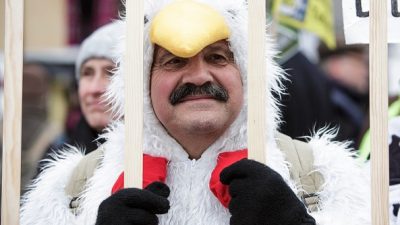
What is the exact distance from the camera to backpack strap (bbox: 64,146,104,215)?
199 centimetres

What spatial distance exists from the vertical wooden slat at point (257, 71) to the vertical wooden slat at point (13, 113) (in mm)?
471

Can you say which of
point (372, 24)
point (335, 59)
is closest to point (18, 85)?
point (372, 24)

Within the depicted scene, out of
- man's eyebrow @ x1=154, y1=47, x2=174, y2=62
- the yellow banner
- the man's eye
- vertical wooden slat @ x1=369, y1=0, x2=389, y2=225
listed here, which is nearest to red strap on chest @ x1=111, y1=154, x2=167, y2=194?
man's eyebrow @ x1=154, y1=47, x2=174, y2=62

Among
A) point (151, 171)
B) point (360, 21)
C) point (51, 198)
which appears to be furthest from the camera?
point (51, 198)

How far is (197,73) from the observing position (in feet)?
5.96

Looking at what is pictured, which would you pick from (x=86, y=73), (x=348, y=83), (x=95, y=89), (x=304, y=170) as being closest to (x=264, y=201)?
(x=304, y=170)

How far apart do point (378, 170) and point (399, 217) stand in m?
0.40

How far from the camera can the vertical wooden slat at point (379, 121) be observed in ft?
5.36

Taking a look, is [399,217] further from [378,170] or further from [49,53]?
[49,53]

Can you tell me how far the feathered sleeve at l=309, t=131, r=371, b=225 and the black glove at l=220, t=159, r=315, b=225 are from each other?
17 cm

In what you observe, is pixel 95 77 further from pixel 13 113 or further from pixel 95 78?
pixel 13 113

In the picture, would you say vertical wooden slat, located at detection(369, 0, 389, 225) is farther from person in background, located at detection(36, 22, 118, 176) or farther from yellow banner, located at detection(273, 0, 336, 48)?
yellow banner, located at detection(273, 0, 336, 48)

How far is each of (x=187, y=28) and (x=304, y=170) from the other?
1.38 feet

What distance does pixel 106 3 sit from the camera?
4477mm
